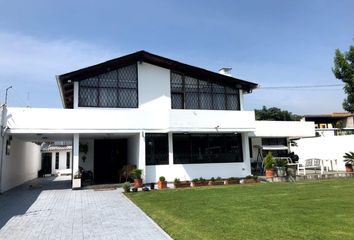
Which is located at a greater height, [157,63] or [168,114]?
[157,63]

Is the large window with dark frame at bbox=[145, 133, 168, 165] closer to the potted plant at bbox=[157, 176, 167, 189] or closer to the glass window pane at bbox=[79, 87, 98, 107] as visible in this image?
the potted plant at bbox=[157, 176, 167, 189]

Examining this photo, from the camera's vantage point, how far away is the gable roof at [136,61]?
21.5 metres

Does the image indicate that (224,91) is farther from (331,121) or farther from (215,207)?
(331,121)

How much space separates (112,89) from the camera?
74.0 feet

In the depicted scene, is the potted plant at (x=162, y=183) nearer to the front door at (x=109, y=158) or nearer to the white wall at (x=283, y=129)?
the front door at (x=109, y=158)

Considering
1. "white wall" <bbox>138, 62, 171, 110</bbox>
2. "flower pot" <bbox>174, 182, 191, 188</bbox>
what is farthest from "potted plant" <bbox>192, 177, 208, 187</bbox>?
"white wall" <bbox>138, 62, 171, 110</bbox>

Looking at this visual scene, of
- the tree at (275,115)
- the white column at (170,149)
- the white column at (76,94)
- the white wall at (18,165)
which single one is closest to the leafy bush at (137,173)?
the white column at (170,149)

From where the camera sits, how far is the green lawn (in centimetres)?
805

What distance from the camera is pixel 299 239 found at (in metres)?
7.36

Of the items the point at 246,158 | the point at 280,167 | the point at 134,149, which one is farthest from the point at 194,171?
the point at 280,167

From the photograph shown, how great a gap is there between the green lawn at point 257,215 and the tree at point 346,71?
1316cm

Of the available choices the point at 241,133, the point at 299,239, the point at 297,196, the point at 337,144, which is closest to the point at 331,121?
the point at 337,144

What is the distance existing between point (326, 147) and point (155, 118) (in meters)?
18.1

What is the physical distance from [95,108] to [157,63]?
209 inches
